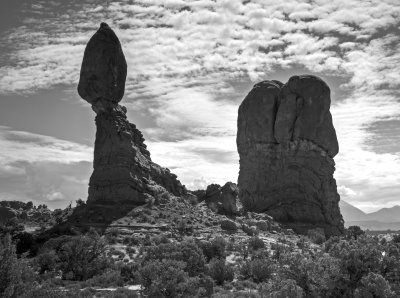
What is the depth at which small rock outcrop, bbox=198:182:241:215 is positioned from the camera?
68.2 m

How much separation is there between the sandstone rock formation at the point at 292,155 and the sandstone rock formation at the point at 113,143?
20.5 meters

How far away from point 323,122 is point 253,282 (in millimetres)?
51250

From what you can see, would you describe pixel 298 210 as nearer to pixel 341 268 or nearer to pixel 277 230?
pixel 277 230

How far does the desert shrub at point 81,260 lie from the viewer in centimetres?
3969

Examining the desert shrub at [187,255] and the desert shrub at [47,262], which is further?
the desert shrub at [47,262]

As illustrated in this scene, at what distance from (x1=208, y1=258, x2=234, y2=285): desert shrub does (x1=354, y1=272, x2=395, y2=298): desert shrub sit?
18.0 m

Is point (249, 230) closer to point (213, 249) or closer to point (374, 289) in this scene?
point (213, 249)

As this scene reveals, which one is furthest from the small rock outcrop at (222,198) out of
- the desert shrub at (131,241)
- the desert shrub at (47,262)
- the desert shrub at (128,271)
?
the desert shrub at (47,262)

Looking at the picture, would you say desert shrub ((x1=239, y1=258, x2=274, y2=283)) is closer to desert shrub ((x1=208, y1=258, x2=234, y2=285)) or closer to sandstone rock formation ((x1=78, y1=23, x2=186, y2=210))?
desert shrub ((x1=208, y1=258, x2=234, y2=285))

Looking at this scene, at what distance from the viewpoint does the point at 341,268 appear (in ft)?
77.5

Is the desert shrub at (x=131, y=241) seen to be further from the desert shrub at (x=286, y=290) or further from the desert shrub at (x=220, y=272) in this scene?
the desert shrub at (x=286, y=290)

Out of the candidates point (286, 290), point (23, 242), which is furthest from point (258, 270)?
point (23, 242)

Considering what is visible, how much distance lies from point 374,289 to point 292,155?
62174 mm

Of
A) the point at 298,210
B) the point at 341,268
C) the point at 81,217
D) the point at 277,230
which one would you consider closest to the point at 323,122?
the point at 298,210
